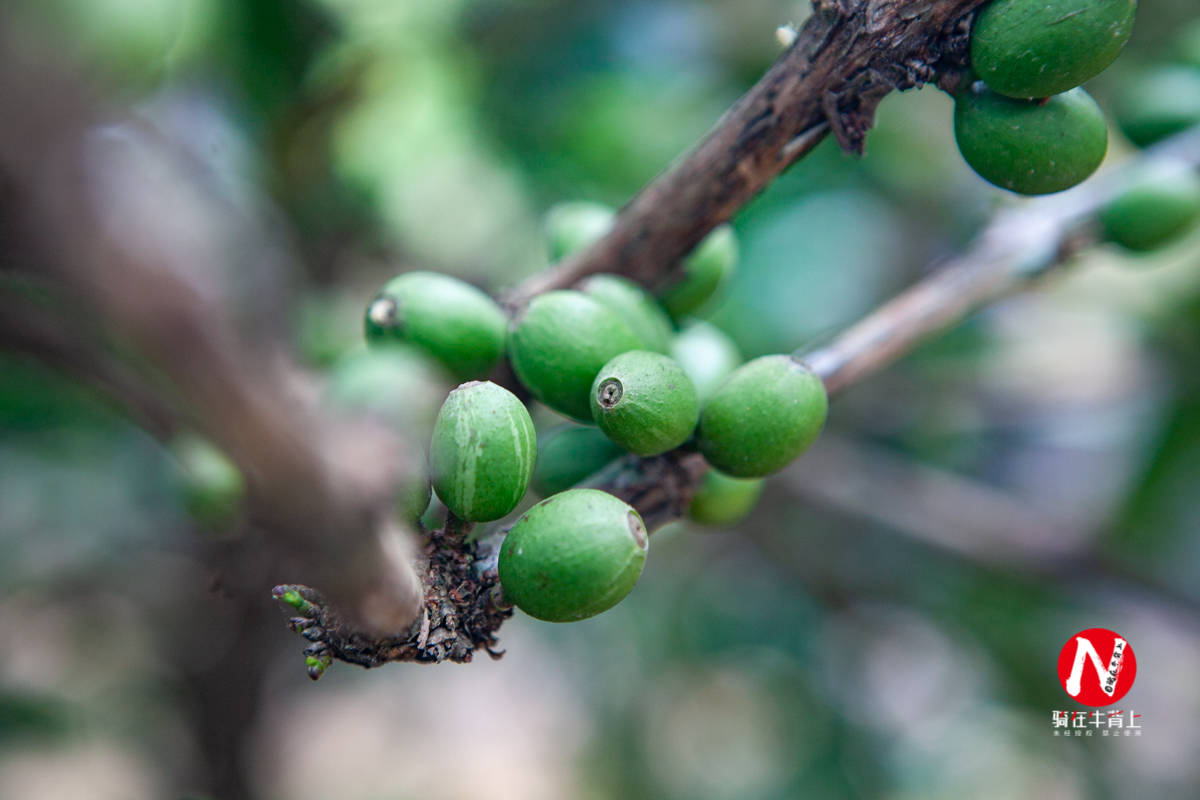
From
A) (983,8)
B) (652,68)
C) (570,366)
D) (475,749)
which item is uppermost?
(652,68)

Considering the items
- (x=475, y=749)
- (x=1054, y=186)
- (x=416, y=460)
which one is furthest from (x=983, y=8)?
(x=475, y=749)

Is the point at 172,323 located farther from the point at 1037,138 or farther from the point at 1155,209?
the point at 1155,209

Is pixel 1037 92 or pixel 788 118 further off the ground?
pixel 788 118

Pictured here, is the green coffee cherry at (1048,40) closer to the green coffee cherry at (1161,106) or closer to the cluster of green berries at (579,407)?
the cluster of green berries at (579,407)

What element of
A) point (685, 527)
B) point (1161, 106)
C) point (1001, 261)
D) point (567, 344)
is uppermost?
point (1161, 106)

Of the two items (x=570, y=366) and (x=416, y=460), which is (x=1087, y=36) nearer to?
(x=570, y=366)

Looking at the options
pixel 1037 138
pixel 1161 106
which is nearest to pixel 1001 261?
pixel 1161 106

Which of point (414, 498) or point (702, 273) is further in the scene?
point (702, 273)
